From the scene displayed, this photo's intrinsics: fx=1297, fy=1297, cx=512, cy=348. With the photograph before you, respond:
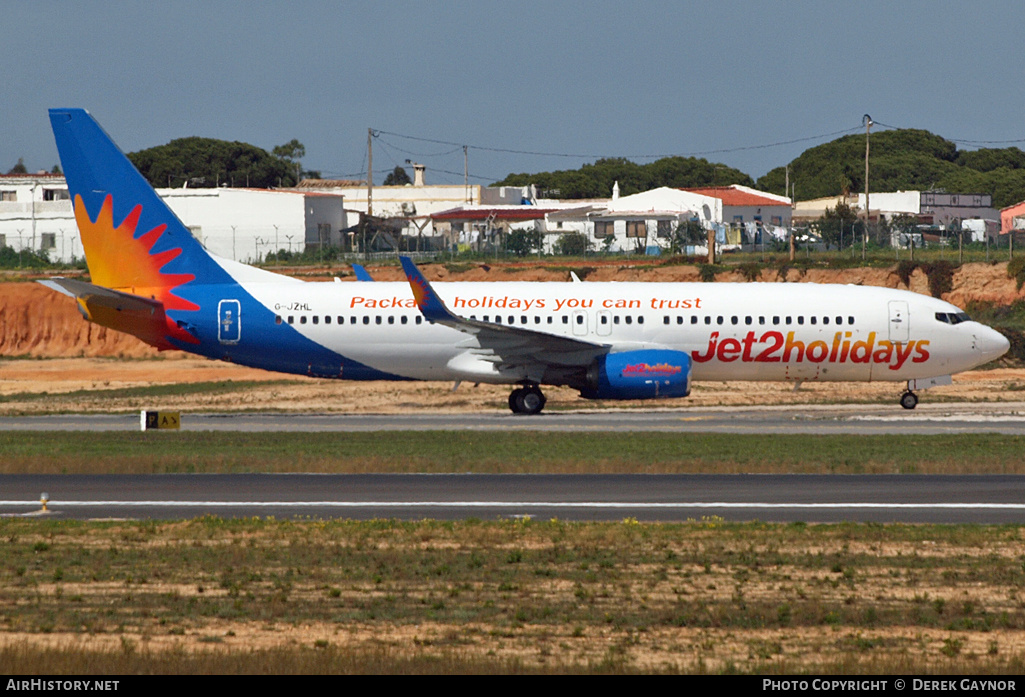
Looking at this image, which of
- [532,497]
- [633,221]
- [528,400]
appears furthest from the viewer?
[633,221]

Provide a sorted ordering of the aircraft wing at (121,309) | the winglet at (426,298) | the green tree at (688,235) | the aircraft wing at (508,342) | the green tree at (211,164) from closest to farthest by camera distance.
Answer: the aircraft wing at (121,309) → the winglet at (426,298) → the aircraft wing at (508,342) → the green tree at (688,235) → the green tree at (211,164)

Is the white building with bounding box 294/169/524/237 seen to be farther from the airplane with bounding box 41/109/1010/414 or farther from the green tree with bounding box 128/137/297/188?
the airplane with bounding box 41/109/1010/414

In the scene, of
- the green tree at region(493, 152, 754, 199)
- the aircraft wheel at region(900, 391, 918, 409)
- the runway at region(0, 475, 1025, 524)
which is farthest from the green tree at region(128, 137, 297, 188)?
the runway at region(0, 475, 1025, 524)

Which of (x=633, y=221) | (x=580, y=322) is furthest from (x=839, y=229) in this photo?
(x=580, y=322)

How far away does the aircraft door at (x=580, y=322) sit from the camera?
38.7 metres

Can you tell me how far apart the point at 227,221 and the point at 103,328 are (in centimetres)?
3249

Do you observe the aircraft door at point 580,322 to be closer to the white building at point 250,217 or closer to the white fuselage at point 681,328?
the white fuselage at point 681,328

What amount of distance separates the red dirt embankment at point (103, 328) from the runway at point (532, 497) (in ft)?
133

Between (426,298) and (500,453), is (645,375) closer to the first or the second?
(426,298)

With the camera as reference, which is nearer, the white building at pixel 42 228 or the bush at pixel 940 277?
the bush at pixel 940 277

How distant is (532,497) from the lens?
23.1 meters

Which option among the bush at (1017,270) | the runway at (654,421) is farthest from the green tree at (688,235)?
the runway at (654,421)
